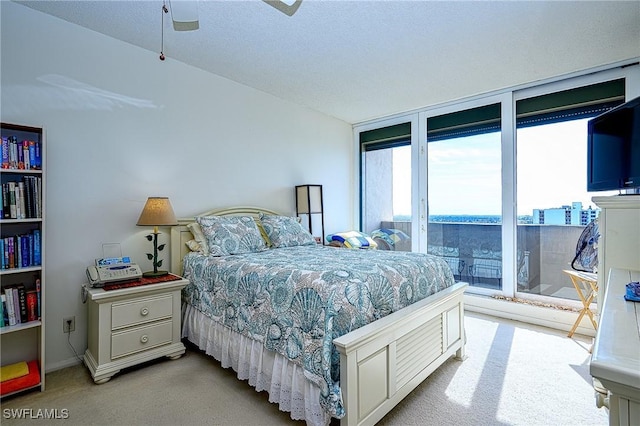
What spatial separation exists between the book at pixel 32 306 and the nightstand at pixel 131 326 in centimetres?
28

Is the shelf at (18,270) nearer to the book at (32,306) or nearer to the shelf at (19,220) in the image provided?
the book at (32,306)

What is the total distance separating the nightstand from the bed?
19 cm

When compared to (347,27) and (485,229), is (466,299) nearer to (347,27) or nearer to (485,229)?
(485,229)

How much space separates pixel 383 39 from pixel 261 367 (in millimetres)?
2657

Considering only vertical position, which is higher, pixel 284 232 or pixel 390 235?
pixel 284 232

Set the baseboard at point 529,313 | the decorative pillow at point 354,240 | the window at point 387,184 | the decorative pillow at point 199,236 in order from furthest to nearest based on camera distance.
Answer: the window at point 387,184 < the decorative pillow at point 354,240 < the baseboard at point 529,313 < the decorative pillow at point 199,236

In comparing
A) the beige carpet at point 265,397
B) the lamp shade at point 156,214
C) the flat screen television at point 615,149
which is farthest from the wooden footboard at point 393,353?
the lamp shade at point 156,214

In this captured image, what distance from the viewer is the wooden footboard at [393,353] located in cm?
148

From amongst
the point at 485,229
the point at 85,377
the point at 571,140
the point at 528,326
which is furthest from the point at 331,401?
the point at 571,140

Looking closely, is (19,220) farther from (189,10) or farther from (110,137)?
(189,10)

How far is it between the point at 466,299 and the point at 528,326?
69 cm

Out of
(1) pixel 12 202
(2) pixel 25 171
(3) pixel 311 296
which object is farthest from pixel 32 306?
(3) pixel 311 296

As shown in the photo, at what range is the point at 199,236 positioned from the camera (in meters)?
2.88

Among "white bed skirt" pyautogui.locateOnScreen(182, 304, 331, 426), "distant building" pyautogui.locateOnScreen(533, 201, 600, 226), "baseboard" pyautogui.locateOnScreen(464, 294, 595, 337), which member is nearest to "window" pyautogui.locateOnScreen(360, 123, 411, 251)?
"baseboard" pyautogui.locateOnScreen(464, 294, 595, 337)
